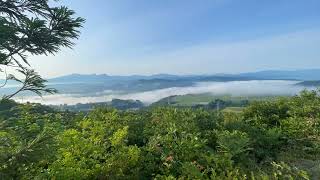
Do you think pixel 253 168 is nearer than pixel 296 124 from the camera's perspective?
Yes

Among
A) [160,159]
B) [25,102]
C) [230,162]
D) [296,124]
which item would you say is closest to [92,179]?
[160,159]

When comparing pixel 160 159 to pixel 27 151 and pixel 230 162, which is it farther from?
pixel 27 151

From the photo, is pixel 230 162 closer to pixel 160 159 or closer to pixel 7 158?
pixel 160 159

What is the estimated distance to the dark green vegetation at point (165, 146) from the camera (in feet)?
20.8

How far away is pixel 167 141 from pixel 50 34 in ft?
14.3

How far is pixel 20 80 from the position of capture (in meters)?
6.93

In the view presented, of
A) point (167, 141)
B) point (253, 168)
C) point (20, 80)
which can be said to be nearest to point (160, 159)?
point (167, 141)

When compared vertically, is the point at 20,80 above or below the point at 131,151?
above

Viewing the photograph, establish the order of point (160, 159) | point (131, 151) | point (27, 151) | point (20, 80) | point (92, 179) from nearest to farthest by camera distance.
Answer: point (27, 151) < point (20, 80) < point (92, 179) < point (131, 151) < point (160, 159)

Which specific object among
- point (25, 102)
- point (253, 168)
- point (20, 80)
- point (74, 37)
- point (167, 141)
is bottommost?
point (253, 168)

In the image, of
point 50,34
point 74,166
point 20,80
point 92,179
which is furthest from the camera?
point 92,179

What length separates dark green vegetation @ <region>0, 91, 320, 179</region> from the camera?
634 centimetres

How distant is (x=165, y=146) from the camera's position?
959 centimetres

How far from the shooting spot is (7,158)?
15.1 feet
